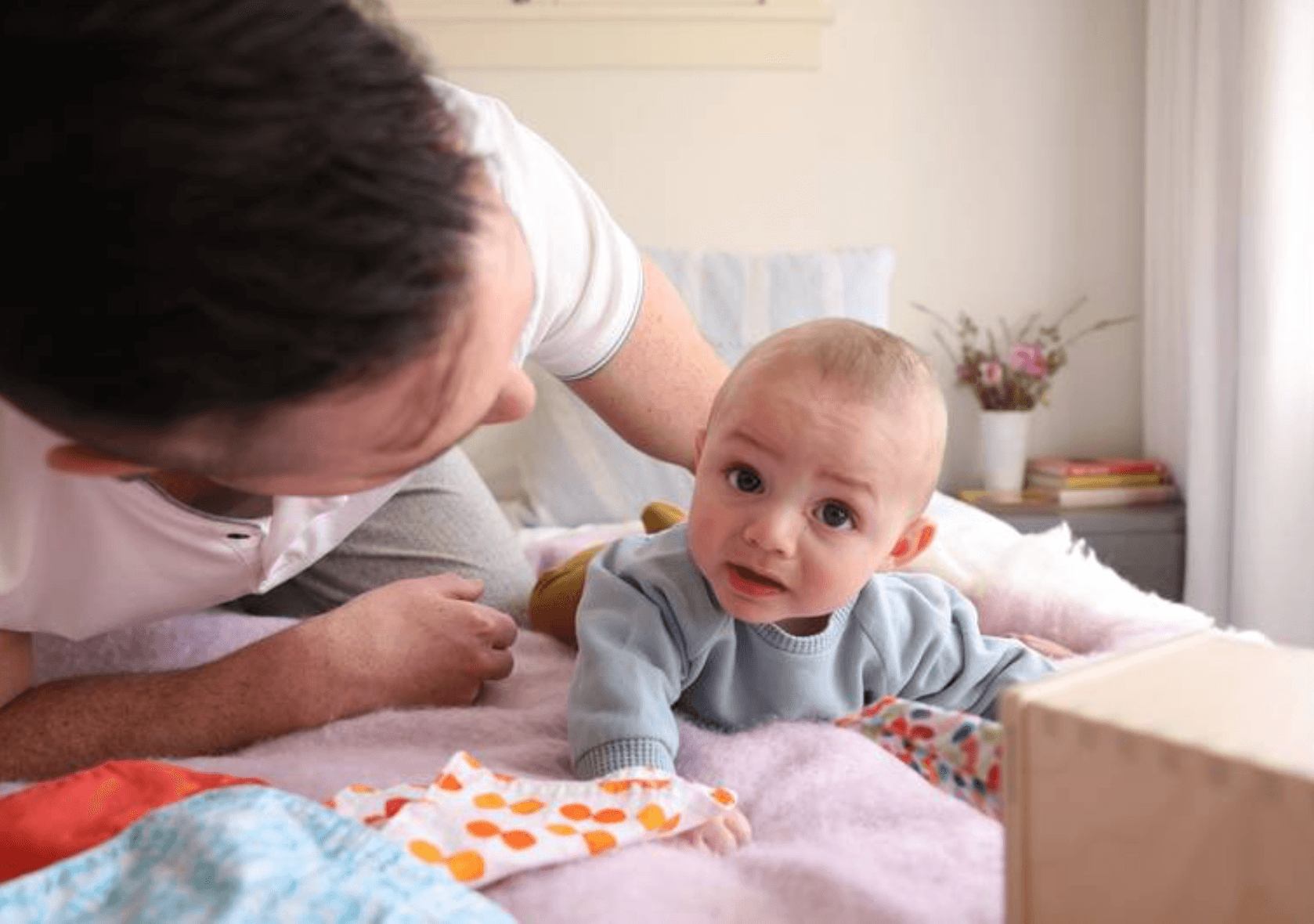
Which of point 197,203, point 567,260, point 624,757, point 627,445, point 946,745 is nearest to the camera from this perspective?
point 197,203

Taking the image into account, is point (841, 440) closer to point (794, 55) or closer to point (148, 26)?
point (148, 26)

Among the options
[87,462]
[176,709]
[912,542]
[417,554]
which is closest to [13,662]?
[176,709]

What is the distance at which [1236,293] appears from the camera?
3.21 m

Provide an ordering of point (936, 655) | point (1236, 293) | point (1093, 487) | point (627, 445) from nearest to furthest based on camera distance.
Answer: point (936, 655)
point (627, 445)
point (1236, 293)
point (1093, 487)

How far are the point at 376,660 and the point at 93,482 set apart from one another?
32cm

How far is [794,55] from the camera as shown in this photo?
11.6ft

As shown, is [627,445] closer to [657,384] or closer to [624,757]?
[657,384]

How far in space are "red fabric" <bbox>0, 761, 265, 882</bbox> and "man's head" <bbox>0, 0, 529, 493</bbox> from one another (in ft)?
1.11

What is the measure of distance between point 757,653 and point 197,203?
82 cm

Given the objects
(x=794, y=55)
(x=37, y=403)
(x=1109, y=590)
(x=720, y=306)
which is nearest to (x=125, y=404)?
(x=37, y=403)

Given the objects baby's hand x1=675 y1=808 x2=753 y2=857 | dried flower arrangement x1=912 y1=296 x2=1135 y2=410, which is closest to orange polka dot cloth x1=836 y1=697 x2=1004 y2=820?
baby's hand x1=675 y1=808 x2=753 y2=857

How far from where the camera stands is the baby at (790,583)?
1.24m

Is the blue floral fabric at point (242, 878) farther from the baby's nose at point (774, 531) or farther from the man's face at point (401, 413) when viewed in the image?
the baby's nose at point (774, 531)

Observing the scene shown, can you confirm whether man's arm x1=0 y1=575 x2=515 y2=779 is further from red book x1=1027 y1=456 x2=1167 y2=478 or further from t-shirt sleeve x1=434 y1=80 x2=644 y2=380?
red book x1=1027 y1=456 x2=1167 y2=478
